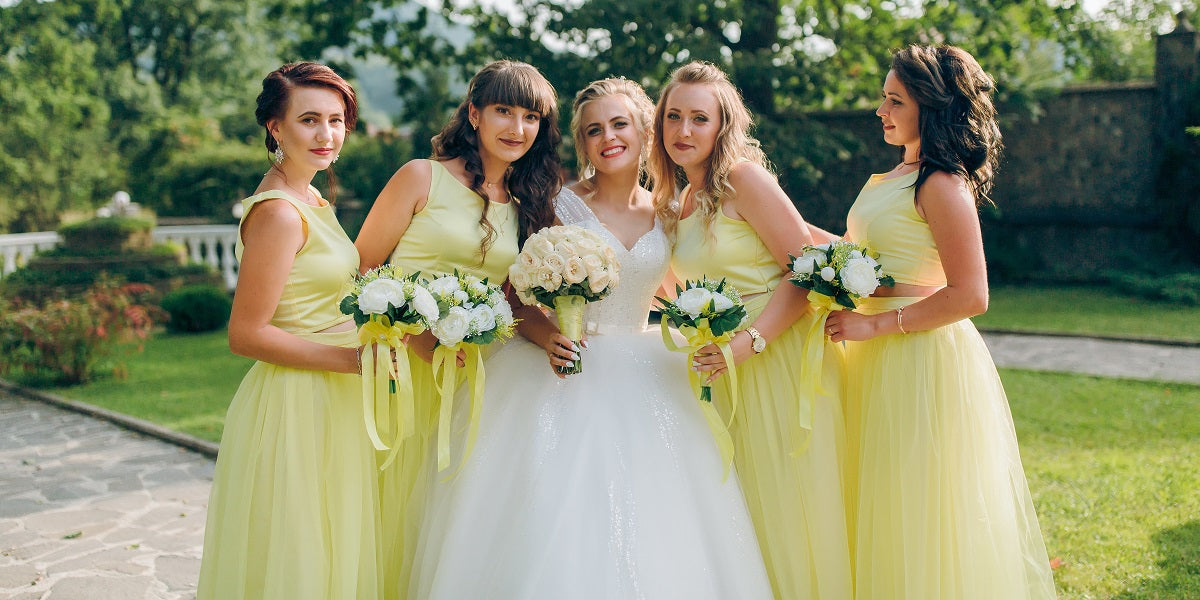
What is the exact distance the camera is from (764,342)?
373cm

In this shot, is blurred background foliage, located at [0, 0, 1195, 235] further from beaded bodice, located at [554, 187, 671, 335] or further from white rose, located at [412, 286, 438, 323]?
white rose, located at [412, 286, 438, 323]

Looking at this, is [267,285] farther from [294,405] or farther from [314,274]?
[294,405]

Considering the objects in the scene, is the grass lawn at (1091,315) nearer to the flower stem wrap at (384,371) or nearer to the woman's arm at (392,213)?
the woman's arm at (392,213)

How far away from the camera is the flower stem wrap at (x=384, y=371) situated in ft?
10.4

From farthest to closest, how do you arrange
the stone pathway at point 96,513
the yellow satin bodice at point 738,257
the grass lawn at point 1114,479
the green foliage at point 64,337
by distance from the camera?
the green foliage at point 64,337, the stone pathway at point 96,513, the grass lawn at point 1114,479, the yellow satin bodice at point 738,257

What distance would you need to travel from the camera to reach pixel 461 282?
327 cm

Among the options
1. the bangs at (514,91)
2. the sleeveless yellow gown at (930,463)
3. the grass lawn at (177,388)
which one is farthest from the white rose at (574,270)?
the grass lawn at (177,388)

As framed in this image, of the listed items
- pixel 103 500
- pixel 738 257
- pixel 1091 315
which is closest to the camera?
pixel 738 257

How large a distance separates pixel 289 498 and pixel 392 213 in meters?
1.28

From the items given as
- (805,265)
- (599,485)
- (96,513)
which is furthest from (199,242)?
(805,265)

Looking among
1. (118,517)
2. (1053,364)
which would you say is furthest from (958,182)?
(1053,364)

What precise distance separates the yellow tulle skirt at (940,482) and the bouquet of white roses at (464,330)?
1588 millimetres

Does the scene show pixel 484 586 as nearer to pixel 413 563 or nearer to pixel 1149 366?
pixel 413 563

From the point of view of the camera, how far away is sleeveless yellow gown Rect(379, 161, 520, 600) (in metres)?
3.71
